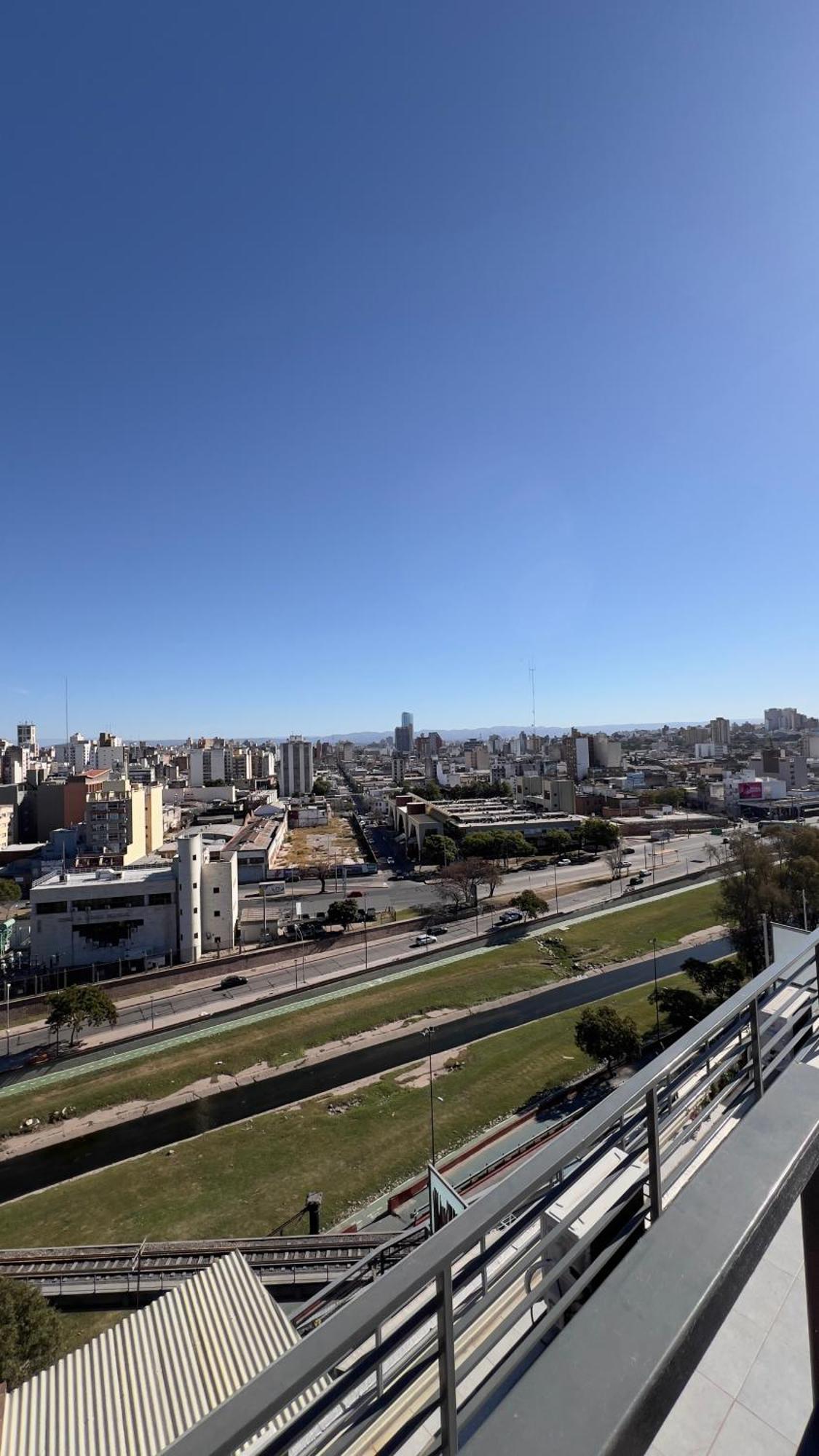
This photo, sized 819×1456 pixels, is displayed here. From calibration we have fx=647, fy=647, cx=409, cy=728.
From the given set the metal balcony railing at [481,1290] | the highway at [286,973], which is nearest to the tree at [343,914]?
the highway at [286,973]

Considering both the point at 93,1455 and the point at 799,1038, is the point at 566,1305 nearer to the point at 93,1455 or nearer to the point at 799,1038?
the point at 799,1038

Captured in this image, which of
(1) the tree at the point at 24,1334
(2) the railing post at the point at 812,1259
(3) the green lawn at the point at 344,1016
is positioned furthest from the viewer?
(3) the green lawn at the point at 344,1016

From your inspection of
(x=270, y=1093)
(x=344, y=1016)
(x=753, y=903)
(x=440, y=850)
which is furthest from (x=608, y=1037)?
(x=440, y=850)

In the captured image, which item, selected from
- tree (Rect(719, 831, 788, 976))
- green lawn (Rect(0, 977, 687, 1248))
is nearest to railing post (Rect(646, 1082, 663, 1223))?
green lawn (Rect(0, 977, 687, 1248))

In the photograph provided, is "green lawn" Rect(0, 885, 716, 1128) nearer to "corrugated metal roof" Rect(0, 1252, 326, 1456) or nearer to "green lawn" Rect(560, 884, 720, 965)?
"green lawn" Rect(560, 884, 720, 965)

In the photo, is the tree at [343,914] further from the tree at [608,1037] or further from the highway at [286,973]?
the tree at [608,1037]

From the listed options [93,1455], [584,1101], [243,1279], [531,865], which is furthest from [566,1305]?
[531,865]
